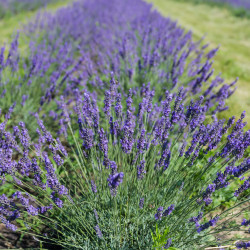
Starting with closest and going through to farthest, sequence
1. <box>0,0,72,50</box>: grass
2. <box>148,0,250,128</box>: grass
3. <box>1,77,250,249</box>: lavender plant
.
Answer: <box>1,77,250,249</box>: lavender plant, <box>148,0,250,128</box>: grass, <box>0,0,72,50</box>: grass

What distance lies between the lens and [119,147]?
1978 millimetres

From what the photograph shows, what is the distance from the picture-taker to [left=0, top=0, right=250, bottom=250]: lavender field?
169cm

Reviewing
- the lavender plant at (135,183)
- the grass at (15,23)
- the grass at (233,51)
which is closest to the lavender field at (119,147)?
the lavender plant at (135,183)

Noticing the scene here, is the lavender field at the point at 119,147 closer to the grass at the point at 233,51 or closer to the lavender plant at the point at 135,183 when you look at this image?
the lavender plant at the point at 135,183

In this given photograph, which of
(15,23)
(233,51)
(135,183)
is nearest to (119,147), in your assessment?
(135,183)

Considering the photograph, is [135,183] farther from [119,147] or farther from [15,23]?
[15,23]

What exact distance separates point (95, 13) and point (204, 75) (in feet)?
17.9

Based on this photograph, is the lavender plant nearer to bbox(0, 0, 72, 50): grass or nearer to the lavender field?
the lavender field

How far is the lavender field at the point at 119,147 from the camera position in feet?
5.55

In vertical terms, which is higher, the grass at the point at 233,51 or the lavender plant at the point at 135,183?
the lavender plant at the point at 135,183

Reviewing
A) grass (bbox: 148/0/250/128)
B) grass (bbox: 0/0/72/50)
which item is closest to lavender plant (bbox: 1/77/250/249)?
grass (bbox: 148/0/250/128)

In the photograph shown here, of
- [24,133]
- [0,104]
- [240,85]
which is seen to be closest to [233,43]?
[240,85]

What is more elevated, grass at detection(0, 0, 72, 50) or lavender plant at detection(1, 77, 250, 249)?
grass at detection(0, 0, 72, 50)

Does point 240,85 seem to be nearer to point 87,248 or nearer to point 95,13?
point 87,248
